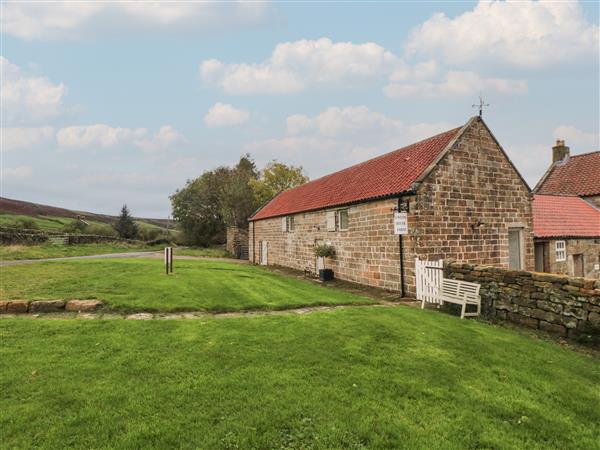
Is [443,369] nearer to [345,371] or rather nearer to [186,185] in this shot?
[345,371]

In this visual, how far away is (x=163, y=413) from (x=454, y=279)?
1010 centimetres

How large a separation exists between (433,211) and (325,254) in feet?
22.0

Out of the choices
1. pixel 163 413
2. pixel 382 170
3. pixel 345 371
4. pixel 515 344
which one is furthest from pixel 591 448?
pixel 382 170

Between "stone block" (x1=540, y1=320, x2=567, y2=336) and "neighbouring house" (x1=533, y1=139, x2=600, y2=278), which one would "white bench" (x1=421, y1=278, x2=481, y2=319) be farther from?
"neighbouring house" (x1=533, y1=139, x2=600, y2=278)

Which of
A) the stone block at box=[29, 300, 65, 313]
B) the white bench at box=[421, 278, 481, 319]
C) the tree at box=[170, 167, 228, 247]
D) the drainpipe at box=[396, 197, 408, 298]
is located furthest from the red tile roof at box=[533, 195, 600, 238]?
the tree at box=[170, 167, 228, 247]

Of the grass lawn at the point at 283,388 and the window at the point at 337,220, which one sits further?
the window at the point at 337,220

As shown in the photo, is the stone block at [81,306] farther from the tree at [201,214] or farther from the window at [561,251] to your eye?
the tree at [201,214]

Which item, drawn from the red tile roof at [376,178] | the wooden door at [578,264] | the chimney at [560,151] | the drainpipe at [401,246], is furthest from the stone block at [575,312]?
the chimney at [560,151]

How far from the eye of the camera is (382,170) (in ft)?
61.4

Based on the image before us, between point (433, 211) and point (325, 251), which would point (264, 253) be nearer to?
point (325, 251)

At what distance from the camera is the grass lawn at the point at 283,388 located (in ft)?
12.8

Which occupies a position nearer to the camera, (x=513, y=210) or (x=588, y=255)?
(x=513, y=210)

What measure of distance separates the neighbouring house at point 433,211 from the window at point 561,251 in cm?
315

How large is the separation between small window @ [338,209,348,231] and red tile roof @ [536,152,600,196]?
68.7 feet
